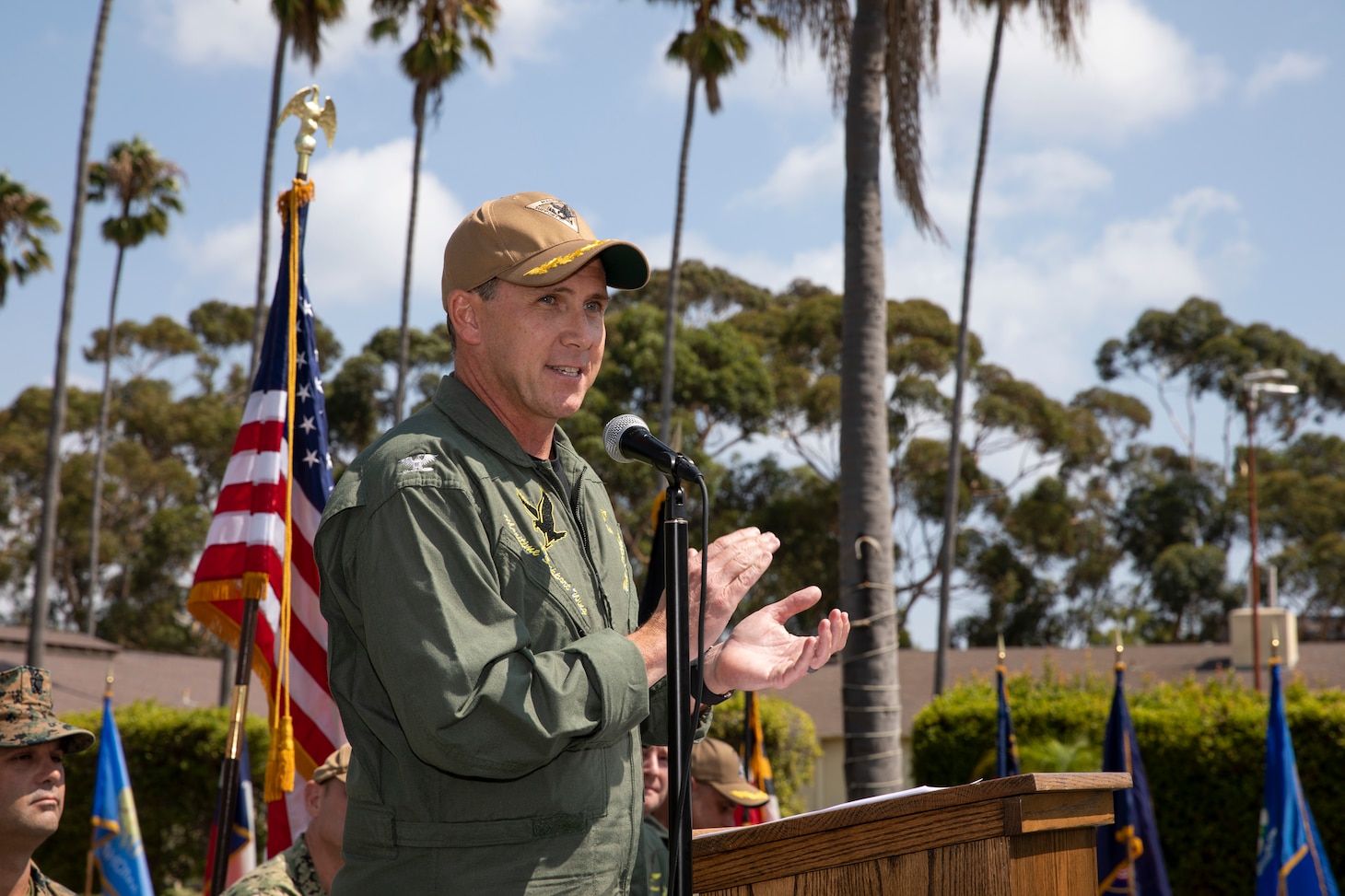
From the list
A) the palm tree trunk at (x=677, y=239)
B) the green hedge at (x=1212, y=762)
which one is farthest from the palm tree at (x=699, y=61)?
the green hedge at (x=1212, y=762)

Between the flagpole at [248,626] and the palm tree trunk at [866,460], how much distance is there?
3.70 meters

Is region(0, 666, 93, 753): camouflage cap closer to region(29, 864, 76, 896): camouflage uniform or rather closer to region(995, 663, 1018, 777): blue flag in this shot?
region(29, 864, 76, 896): camouflage uniform

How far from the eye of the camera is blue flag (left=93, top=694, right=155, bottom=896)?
8.23m

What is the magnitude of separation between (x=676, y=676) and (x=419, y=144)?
24.5m

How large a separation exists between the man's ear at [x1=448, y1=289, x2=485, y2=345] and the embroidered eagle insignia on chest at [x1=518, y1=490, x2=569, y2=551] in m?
0.32

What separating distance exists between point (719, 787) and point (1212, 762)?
31.0 feet

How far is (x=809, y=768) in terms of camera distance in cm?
1780

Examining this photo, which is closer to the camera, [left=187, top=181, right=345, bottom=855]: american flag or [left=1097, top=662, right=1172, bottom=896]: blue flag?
[left=187, top=181, right=345, bottom=855]: american flag

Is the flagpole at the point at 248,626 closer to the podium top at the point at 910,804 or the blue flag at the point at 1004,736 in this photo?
the podium top at the point at 910,804

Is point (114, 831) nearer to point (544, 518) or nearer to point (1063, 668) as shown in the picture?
point (544, 518)

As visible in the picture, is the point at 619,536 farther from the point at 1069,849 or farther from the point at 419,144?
the point at 419,144

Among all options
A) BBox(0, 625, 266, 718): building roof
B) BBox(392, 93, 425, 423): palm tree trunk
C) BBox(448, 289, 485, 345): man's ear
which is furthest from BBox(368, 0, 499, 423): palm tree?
BBox(448, 289, 485, 345): man's ear

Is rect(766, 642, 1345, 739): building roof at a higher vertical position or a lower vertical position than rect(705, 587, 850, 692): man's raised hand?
lower

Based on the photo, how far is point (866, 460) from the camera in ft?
26.6
